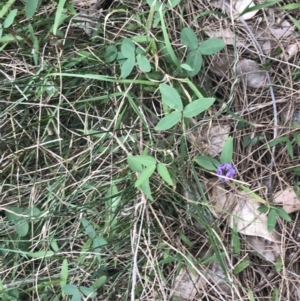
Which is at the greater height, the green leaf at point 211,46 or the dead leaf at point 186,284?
the green leaf at point 211,46

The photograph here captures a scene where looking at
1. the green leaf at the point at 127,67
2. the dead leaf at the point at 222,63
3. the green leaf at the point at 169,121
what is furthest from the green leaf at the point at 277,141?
the green leaf at the point at 127,67

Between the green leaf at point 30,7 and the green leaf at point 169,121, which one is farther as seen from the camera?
the green leaf at point 30,7

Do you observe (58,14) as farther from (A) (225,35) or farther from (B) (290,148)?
(B) (290,148)

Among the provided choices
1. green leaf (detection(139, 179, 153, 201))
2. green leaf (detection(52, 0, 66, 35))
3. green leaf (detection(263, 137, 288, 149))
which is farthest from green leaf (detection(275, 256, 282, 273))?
green leaf (detection(52, 0, 66, 35))

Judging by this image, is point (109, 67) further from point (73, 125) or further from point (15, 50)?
point (15, 50)

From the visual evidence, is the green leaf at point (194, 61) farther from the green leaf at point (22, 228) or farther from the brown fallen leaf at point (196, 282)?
the green leaf at point (22, 228)

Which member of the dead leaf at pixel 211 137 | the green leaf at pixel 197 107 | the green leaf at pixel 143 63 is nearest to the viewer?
the green leaf at pixel 197 107
